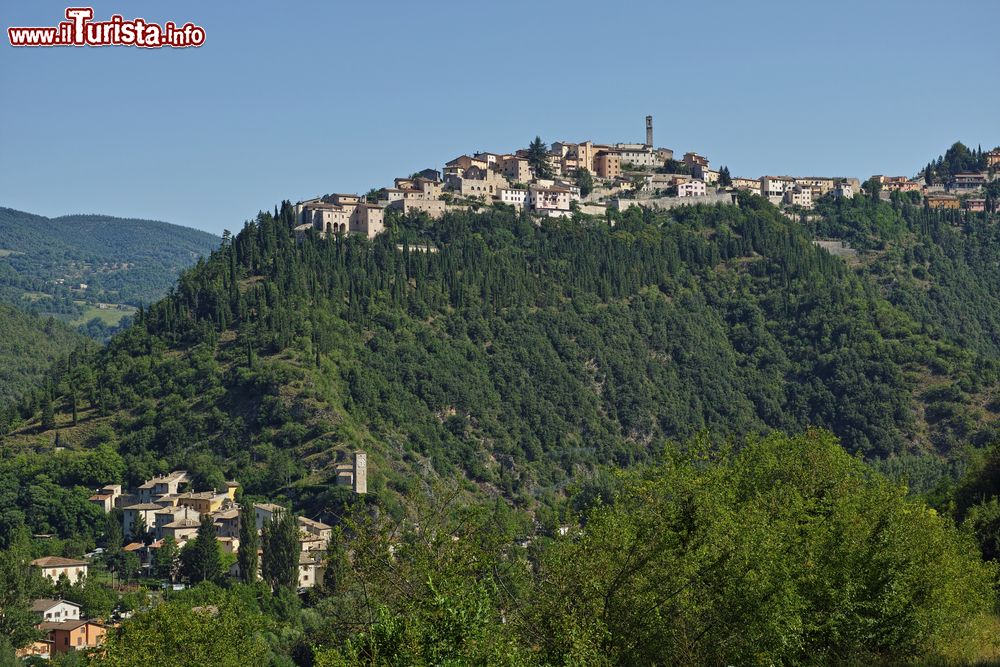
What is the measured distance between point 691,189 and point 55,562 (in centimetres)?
9831

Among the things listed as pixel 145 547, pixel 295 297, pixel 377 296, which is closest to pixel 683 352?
pixel 377 296

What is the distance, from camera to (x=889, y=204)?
181750mm

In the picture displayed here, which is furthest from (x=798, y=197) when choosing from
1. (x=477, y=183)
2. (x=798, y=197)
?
(x=477, y=183)

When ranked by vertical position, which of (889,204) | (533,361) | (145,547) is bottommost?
(145,547)

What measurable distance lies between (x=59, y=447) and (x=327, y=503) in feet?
80.2

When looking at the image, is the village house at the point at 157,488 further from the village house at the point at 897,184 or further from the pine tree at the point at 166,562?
the village house at the point at 897,184

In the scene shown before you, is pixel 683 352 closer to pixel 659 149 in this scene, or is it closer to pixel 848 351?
pixel 848 351

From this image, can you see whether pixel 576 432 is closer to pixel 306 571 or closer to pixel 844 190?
pixel 306 571

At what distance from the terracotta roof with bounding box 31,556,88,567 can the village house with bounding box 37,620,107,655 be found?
923cm

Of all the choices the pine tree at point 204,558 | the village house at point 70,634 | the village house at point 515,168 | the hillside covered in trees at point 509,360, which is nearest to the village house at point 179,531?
the hillside covered in trees at point 509,360

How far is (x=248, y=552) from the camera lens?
80.9 m

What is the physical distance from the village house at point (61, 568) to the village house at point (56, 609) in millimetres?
4198

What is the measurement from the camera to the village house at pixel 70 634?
235ft

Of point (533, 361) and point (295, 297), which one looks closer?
point (295, 297)
